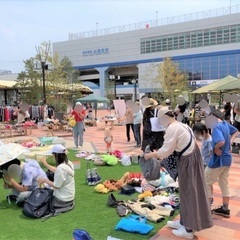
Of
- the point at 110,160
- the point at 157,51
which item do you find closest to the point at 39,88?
the point at 110,160

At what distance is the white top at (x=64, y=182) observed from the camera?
14.1 feet

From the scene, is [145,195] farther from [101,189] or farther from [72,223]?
[72,223]

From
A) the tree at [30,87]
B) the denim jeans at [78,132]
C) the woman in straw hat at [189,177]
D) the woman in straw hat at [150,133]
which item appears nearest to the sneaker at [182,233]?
the woman in straw hat at [189,177]

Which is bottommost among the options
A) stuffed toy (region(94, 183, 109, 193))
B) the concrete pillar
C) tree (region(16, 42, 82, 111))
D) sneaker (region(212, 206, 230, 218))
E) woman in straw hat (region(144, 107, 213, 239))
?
sneaker (region(212, 206, 230, 218))

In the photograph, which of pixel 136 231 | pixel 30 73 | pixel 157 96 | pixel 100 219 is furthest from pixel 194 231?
pixel 157 96

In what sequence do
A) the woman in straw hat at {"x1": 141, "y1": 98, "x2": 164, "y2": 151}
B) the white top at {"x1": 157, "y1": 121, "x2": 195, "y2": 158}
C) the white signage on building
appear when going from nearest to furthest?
1. the white top at {"x1": 157, "y1": 121, "x2": 195, "y2": 158}
2. the woman in straw hat at {"x1": 141, "y1": 98, "x2": 164, "y2": 151}
3. the white signage on building

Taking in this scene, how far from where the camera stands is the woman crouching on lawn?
429cm

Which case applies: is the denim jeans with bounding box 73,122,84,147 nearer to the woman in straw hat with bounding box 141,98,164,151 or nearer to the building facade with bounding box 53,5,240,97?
the woman in straw hat with bounding box 141,98,164,151

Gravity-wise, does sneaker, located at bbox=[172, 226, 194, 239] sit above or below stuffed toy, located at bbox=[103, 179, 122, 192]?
below

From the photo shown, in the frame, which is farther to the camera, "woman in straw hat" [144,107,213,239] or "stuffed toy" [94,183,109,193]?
"stuffed toy" [94,183,109,193]

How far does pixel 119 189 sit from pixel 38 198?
172 centimetres

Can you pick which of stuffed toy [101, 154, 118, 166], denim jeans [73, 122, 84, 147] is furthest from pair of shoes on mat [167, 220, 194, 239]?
denim jeans [73, 122, 84, 147]

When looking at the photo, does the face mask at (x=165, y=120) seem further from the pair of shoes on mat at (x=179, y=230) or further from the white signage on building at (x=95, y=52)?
the white signage on building at (x=95, y=52)

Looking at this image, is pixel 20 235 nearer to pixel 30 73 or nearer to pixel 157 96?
pixel 30 73
